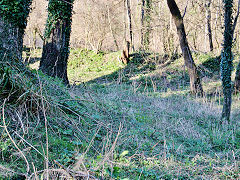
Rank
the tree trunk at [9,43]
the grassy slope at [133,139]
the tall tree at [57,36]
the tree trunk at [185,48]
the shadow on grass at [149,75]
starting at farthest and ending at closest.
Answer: the shadow on grass at [149,75] < the tree trunk at [185,48] < the tall tree at [57,36] < the tree trunk at [9,43] < the grassy slope at [133,139]

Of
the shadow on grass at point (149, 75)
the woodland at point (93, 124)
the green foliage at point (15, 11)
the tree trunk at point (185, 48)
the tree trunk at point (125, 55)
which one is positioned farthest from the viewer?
the tree trunk at point (125, 55)

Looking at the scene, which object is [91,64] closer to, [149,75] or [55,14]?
[149,75]

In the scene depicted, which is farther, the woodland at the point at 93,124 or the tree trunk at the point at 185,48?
the tree trunk at the point at 185,48

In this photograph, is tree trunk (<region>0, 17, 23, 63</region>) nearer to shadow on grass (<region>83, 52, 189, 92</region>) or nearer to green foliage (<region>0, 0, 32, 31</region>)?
green foliage (<region>0, 0, 32, 31</region>)

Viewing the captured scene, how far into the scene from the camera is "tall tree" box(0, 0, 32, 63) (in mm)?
4477

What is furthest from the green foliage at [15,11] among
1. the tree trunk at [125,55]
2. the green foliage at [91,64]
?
the tree trunk at [125,55]

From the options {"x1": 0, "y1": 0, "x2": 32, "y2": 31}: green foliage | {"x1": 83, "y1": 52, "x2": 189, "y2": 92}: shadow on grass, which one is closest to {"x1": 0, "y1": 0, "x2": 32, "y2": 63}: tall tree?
{"x1": 0, "y1": 0, "x2": 32, "y2": 31}: green foliage

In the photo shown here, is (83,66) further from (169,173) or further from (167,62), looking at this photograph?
(169,173)

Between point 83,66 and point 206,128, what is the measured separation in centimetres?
1349

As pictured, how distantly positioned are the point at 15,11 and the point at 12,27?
0.44m

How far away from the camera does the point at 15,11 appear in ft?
17.9

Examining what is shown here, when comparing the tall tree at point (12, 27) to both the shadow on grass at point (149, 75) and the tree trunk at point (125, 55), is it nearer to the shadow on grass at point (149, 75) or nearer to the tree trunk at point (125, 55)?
the shadow on grass at point (149, 75)

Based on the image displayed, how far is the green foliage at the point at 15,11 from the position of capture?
5.25 meters

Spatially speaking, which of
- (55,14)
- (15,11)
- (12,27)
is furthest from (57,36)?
(12,27)
